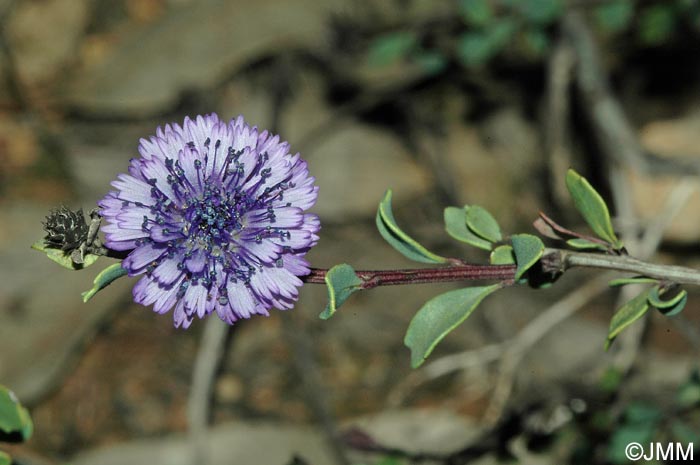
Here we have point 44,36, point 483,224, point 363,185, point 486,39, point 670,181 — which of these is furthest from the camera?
point 44,36

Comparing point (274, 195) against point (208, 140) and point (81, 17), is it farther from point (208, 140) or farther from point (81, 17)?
point (81, 17)

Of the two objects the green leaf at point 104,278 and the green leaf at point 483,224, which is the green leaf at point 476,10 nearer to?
the green leaf at point 483,224

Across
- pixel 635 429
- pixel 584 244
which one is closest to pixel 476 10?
pixel 635 429

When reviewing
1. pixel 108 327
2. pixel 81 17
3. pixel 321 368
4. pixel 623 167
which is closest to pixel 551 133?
pixel 623 167

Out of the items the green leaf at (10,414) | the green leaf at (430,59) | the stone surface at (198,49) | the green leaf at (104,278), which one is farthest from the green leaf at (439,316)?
the stone surface at (198,49)

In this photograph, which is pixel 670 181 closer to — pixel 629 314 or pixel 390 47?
pixel 390 47

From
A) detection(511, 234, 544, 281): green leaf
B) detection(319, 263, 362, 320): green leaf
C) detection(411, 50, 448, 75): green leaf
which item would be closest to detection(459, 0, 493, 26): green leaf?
A: detection(411, 50, 448, 75): green leaf

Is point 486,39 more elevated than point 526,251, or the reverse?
point 486,39
